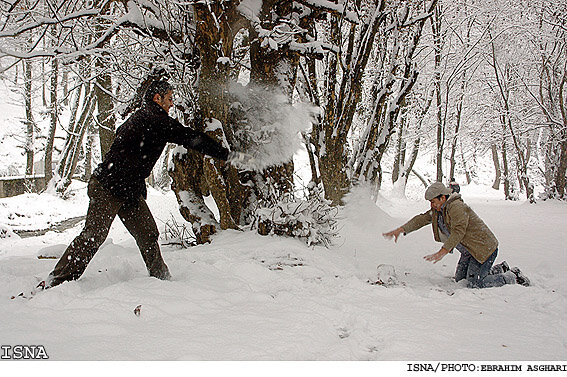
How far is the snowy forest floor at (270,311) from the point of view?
→ 2.28m

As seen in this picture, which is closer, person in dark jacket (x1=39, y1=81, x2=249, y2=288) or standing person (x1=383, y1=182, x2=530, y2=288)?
person in dark jacket (x1=39, y1=81, x2=249, y2=288)

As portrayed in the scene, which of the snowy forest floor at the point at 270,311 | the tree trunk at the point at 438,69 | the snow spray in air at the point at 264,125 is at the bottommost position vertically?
the snowy forest floor at the point at 270,311

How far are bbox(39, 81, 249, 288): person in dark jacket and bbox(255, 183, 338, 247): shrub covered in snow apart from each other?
1690 mm

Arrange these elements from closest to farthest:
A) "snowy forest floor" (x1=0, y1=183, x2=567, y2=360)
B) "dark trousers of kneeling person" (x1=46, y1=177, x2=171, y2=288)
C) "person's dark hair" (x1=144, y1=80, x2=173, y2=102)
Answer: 1. "snowy forest floor" (x1=0, y1=183, x2=567, y2=360)
2. "dark trousers of kneeling person" (x1=46, y1=177, x2=171, y2=288)
3. "person's dark hair" (x1=144, y1=80, x2=173, y2=102)

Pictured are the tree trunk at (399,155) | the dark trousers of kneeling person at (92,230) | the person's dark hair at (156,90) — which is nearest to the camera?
the dark trousers of kneeling person at (92,230)

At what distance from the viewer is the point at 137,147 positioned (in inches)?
127

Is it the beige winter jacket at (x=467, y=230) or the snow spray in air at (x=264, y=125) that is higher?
the snow spray in air at (x=264, y=125)

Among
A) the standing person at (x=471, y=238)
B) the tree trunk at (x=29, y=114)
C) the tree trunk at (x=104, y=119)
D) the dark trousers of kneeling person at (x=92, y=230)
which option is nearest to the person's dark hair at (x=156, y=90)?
the dark trousers of kneeling person at (x=92, y=230)

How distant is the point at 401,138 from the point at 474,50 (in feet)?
14.6

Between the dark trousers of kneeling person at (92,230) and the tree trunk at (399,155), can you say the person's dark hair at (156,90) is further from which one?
the tree trunk at (399,155)

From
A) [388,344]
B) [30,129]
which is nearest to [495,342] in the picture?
[388,344]

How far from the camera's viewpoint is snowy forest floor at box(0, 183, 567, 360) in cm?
228

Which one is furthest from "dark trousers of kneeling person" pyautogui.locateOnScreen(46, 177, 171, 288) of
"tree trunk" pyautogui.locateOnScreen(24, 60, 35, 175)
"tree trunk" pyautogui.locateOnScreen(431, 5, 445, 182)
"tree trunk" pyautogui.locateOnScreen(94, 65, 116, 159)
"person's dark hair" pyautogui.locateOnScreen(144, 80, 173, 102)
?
"tree trunk" pyautogui.locateOnScreen(24, 60, 35, 175)

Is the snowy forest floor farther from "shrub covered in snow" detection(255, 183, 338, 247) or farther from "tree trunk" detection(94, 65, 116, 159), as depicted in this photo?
"tree trunk" detection(94, 65, 116, 159)
